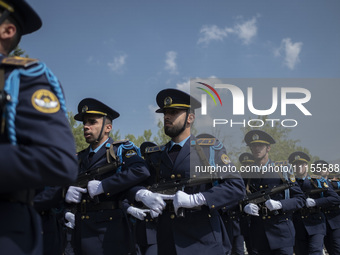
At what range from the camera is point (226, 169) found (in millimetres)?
4543

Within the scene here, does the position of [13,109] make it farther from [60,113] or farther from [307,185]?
[307,185]

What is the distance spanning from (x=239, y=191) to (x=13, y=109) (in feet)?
10.6

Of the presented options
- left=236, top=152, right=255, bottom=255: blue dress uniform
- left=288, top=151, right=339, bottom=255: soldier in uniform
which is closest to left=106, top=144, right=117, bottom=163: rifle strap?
left=288, top=151, right=339, bottom=255: soldier in uniform

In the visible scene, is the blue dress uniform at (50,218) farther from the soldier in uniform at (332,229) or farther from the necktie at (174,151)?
the soldier in uniform at (332,229)

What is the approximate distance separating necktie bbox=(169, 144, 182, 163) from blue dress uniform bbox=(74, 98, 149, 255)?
555mm

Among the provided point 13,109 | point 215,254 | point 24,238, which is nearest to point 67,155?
point 13,109

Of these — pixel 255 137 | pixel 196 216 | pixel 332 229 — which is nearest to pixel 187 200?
pixel 196 216

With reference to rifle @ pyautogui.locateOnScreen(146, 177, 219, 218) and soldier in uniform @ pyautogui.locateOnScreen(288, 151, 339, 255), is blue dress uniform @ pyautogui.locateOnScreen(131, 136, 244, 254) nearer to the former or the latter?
rifle @ pyautogui.locateOnScreen(146, 177, 219, 218)

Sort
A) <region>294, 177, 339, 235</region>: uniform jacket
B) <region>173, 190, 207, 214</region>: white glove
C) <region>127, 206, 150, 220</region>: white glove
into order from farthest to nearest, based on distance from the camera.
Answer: <region>294, 177, 339, 235</region>: uniform jacket → <region>127, 206, 150, 220</region>: white glove → <region>173, 190, 207, 214</region>: white glove

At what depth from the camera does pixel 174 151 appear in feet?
16.1

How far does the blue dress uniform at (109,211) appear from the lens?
5.09 m

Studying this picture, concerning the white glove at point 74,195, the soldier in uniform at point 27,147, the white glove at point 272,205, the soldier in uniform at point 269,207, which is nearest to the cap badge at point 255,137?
the soldier in uniform at point 269,207

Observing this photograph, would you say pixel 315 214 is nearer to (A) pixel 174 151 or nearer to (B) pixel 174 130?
(A) pixel 174 151

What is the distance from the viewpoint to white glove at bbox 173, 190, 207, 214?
13.8ft
